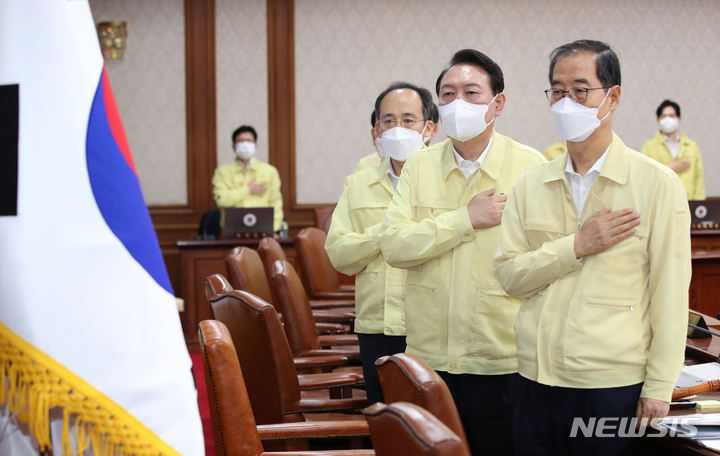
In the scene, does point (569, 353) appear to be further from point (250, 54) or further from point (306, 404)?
point (250, 54)

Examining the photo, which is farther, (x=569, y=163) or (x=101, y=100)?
(x=569, y=163)

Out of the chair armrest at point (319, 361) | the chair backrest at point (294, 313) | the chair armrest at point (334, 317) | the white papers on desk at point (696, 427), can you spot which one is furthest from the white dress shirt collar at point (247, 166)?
the white papers on desk at point (696, 427)

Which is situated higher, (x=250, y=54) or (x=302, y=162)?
(x=250, y=54)

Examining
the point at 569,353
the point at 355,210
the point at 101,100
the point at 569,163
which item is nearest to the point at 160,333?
the point at 101,100

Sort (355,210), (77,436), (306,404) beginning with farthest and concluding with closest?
(355,210)
(306,404)
(77,436)

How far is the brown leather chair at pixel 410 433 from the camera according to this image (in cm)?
76

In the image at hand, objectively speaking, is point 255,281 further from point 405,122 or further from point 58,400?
point 58,400

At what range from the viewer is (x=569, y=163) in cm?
156

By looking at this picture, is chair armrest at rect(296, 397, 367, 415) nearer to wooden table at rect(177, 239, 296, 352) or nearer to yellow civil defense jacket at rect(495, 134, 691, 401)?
yellow civil defense jacket at rect(495, 134, 691, 401)

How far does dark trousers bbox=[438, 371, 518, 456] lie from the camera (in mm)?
1783

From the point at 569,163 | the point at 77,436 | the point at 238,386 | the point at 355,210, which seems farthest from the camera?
the point at 355,210

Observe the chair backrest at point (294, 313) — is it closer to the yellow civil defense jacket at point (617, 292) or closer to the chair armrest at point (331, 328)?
the chair armrest at point (331, 328)

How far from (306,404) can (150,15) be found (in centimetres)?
578

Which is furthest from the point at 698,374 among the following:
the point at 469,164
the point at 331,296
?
the point at 331,296
